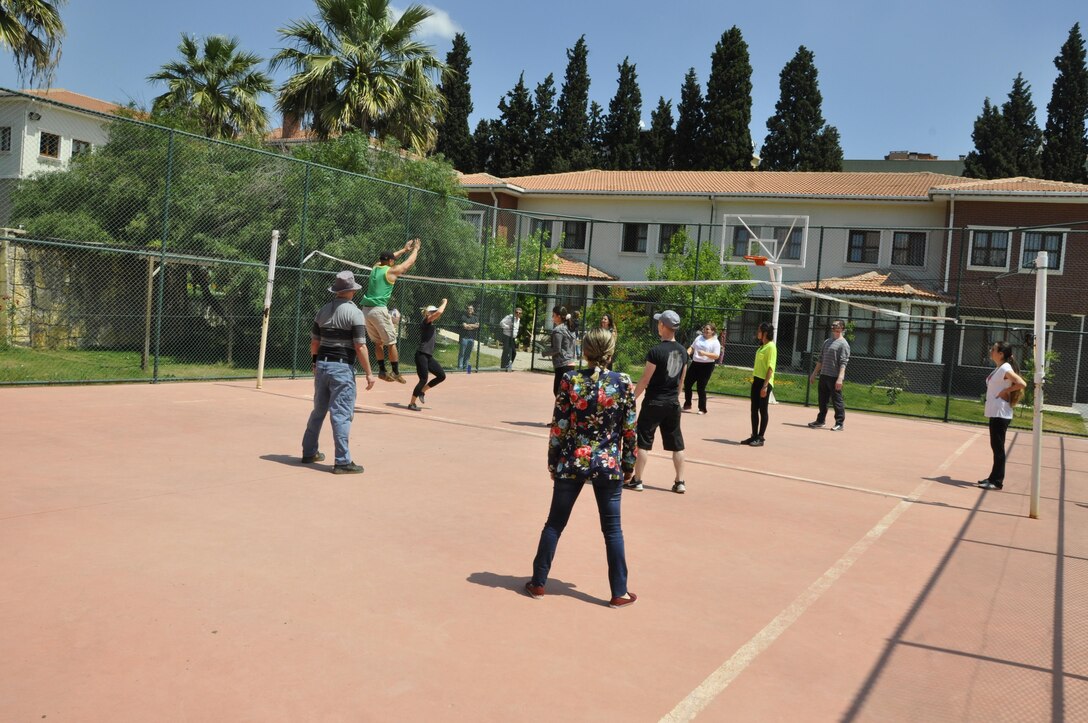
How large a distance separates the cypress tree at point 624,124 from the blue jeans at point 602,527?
164ft

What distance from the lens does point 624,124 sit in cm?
5494

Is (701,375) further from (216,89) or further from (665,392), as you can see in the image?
(216,89)

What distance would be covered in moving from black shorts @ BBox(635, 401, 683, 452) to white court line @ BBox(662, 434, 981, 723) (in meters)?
2.07

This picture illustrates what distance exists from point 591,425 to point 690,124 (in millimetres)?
48980

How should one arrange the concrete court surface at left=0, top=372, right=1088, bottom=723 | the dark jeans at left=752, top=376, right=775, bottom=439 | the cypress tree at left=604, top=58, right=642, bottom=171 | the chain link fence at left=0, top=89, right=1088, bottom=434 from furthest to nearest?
the cypress tree at left=604, top=58, right=642, bottom=171 < the chain link fence at left=0, top=89, right=1088, bottom=434 < the dark jeans at left=752, top=376, right=775, bottom=439 < the concrete court surface at left=0, top=372, right=1088, bottom=723

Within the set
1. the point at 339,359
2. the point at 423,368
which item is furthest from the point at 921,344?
the point at 339,359

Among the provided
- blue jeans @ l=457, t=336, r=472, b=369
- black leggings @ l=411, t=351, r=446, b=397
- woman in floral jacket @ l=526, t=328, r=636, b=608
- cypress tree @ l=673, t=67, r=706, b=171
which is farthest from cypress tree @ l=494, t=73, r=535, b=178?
woman in floral jacket @ l=526, t=328, r=636, b=608

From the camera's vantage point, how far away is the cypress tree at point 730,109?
4981cm

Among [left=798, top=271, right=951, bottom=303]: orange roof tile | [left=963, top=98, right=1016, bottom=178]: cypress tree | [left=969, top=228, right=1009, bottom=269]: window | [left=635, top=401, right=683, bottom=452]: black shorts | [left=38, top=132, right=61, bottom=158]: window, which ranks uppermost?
[left=963, top=98, right=1016, bottom=178]: cypress tree

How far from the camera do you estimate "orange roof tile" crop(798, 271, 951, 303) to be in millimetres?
33125

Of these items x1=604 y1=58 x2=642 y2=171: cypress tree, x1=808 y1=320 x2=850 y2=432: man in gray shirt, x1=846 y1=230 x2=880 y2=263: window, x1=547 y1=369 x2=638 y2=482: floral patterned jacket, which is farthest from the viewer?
x1=604 y1=58 x2=642 y2=171: cypress tree

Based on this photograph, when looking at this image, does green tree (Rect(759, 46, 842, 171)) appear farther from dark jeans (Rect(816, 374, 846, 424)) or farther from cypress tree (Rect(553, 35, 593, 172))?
dark jeans (Rect(816, 374, 846, 424))

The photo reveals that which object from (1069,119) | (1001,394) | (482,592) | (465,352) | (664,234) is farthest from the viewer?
(1069,119)

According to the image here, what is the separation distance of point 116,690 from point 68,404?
950 centimetres
